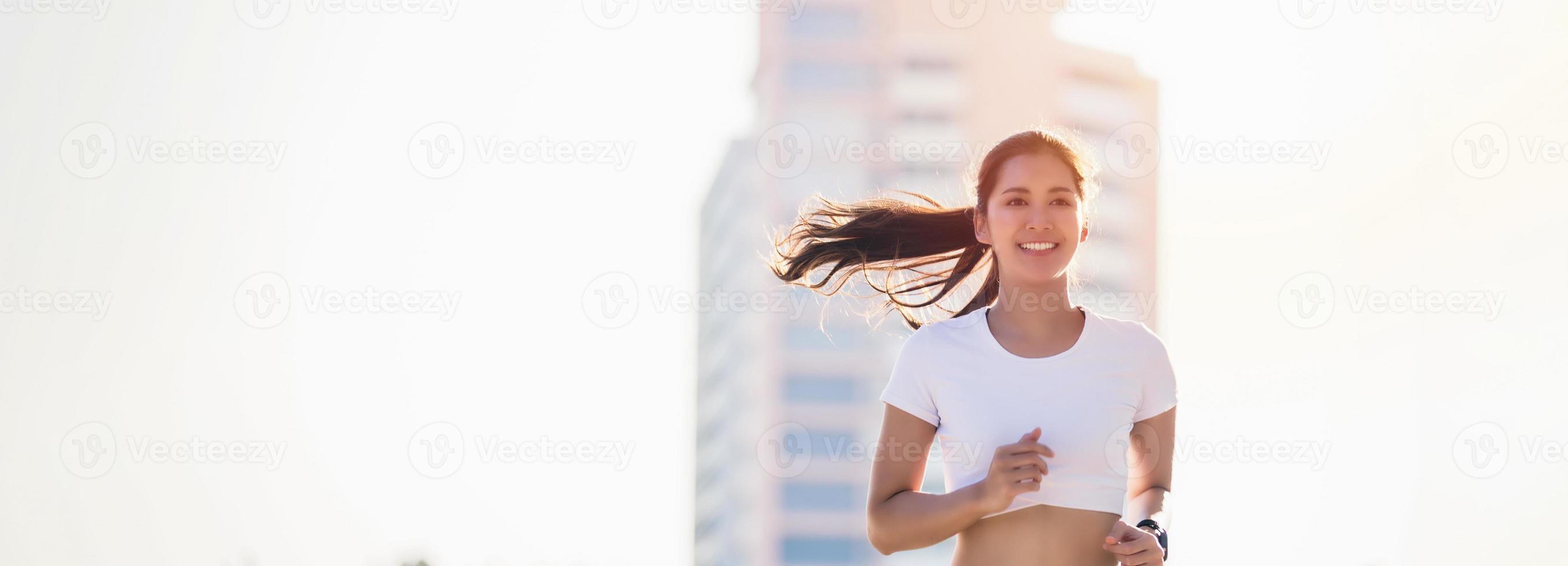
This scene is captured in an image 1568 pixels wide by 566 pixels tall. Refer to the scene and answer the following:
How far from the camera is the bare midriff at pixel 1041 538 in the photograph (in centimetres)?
321

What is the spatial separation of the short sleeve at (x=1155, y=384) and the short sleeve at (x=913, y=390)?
1.54ft

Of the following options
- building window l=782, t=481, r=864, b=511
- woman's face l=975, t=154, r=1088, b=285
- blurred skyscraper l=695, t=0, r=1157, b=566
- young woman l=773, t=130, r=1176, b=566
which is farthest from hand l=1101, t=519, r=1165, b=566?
building window l=782, t=481, r=864, b=511

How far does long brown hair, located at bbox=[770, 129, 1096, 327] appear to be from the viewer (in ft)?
13.3

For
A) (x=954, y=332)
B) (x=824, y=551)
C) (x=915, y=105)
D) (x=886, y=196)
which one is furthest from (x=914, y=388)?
→ (x=915, y=105)

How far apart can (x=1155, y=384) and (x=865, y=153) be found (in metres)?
68.4

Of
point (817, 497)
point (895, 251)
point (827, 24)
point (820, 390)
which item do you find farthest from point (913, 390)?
point (827, 24)

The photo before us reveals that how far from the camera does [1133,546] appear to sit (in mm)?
3023

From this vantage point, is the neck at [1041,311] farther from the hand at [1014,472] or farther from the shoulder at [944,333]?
the hand at [1014,472]

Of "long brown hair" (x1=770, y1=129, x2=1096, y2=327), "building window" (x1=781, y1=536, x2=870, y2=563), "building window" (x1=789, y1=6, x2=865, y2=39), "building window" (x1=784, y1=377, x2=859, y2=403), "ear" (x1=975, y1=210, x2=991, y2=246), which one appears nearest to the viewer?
"ear" (x1=975, y1=210, x2=991, y2=246)

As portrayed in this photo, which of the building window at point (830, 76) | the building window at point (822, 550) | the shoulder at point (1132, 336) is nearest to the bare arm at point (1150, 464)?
the shoulder at point (1132, 336)

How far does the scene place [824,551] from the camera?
2854 inches

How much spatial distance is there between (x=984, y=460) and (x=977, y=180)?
31.6 inches

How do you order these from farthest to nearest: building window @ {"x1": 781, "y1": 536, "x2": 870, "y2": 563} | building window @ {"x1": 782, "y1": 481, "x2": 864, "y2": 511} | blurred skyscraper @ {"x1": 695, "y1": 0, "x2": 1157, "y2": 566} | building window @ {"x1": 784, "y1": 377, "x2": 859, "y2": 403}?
1. building window @ {"x1": 784, "y1": 377, "x2": 859, "y2": 403}
2. blurred skyscraper @ {"x1": 695, "y1": 0, "x2": 1157, "y2": 566}
3. building window @ {"x1": 782, "y1": 481, "x2": 864, "y2": 511}
4. building window @ {"x1": 781, "y1": 536, "x2": 870, "y2": 563}

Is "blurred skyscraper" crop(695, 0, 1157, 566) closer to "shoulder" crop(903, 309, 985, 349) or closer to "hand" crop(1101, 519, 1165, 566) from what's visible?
"shoulder" crop(903, 309, 985, 349)
